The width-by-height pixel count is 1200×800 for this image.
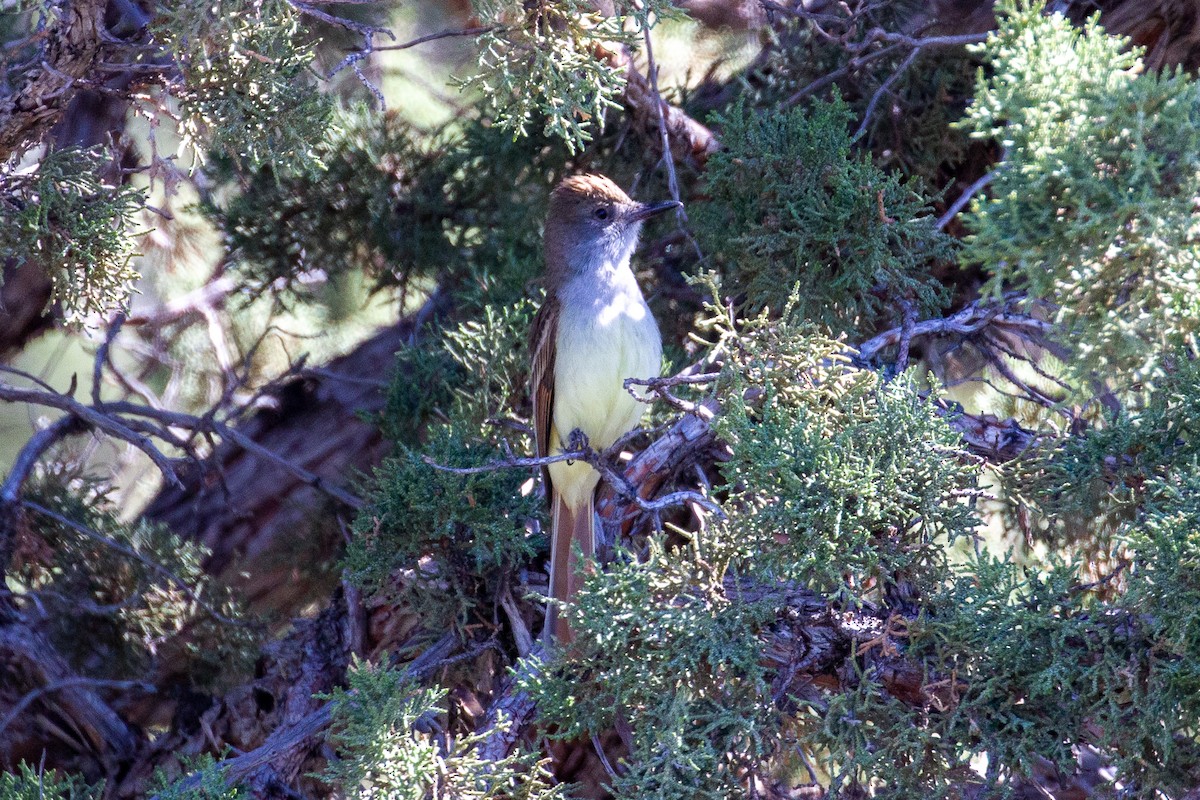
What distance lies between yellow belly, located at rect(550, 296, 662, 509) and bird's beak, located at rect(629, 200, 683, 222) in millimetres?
332

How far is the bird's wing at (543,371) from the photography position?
430 cm

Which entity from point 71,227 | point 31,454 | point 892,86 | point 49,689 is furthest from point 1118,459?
point 31,454

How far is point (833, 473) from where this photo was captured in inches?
97.6

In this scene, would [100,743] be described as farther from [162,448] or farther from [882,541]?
[882,541]

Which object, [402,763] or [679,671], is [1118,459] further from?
[402,763]

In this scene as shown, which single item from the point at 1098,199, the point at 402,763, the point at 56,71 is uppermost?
the point at 56,71

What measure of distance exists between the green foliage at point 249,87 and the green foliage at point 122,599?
7.48 ft

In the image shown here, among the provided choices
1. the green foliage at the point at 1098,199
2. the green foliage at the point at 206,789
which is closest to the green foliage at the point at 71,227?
the green foliage at the point at 206,789

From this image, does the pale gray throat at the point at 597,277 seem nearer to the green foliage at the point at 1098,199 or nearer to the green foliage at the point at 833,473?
the green foliage at the point at 833,473

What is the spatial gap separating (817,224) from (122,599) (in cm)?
338

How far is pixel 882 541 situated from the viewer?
2.64 m

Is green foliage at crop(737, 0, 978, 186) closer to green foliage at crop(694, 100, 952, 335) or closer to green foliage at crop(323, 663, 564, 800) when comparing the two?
green foliage at crop(694, 100, 952, 335)

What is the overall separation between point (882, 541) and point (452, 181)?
10.5ft

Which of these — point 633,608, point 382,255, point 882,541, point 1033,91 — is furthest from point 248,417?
point 1033,91
